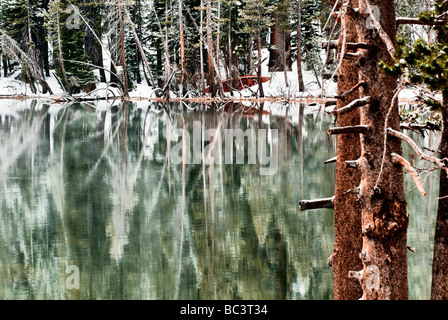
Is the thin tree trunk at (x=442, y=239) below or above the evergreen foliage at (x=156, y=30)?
below

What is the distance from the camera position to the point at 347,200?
5969 mm

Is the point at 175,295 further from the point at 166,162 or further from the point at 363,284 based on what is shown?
the point at 166,162

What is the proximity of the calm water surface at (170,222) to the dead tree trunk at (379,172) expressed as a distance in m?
2.75

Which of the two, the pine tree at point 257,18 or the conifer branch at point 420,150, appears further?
the pine tree at point 257,18

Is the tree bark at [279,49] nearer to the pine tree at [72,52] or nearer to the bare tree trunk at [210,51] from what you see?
the bare tree trunk at [210,51]

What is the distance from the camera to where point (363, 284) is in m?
5.32

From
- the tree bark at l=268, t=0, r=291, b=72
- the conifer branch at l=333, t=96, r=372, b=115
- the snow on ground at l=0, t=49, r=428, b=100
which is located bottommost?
the conifer branch at l=333, t=96, r=372, b=115

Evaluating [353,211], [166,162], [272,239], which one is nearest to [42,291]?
[272,239]

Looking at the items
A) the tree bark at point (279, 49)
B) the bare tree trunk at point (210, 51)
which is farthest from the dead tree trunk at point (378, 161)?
the tree bark at point (279, 49)

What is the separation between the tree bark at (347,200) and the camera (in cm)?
576

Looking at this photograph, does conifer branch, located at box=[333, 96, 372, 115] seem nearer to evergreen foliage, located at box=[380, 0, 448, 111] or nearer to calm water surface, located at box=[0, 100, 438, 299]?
evergreen foliage, located at box=[380, 0, 448, 111]

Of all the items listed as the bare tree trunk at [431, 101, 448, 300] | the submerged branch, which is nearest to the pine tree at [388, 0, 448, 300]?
the bare tree trunk at [431, 101, 448, 300]

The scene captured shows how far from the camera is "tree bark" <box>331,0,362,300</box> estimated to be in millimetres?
5762

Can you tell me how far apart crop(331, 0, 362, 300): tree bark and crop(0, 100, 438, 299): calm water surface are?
6.63 ft
